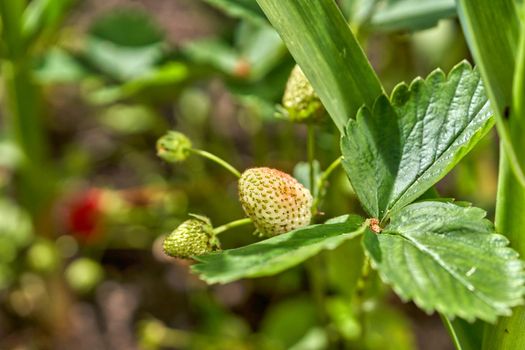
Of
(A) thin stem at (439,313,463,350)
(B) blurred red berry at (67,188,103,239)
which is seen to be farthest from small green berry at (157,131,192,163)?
(B) blurred red berry at (67,188,103,239)

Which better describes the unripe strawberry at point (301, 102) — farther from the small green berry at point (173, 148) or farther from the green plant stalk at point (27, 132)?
the green plant stalk at point (27, 132)

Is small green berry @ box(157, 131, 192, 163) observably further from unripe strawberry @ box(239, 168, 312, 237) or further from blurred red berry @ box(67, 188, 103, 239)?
blurred red berry @ box(67, 188, 103, 239)

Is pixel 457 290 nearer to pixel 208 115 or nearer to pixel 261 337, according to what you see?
pixel 261 337

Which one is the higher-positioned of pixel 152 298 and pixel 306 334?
pixel 306 334

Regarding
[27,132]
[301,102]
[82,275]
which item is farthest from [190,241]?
[82,275]

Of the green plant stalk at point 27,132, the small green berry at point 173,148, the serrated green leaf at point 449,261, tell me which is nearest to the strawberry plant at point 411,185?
the serrated green leaf at point 449,261

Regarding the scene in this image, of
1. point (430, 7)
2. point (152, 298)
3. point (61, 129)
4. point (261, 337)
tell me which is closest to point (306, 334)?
point (261, 337)

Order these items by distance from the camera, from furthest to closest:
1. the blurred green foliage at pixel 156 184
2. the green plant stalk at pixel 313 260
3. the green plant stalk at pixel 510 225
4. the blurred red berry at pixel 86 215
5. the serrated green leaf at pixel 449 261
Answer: the blurred red berry at pixel 86 215 → the blurred green foliage at pixel 156 184 → the green plant stalk at pixel 313 260 → the green plant stalk at pixel 510 225 → the serrated green leaf at pixel 449 261
